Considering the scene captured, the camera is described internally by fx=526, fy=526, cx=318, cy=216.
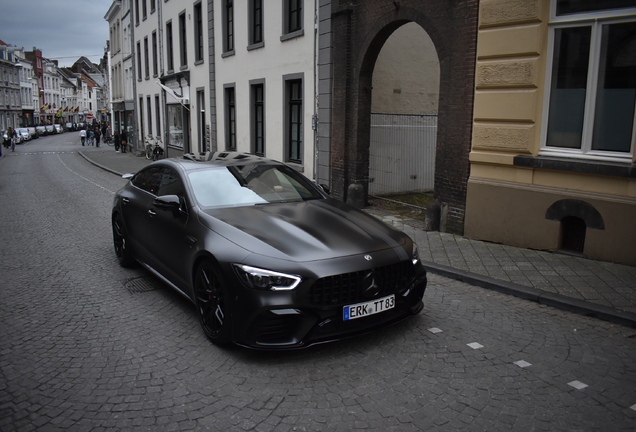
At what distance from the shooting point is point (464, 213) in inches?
361

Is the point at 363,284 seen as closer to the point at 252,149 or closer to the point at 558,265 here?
the point at 558,265


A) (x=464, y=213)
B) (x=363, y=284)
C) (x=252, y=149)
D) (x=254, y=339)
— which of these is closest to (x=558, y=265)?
(x=464, y=213)

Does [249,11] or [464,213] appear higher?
[249,11]

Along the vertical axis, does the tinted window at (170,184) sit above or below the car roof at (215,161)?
below

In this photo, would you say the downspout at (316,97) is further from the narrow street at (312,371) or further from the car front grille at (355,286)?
the car front grille at (355,286)

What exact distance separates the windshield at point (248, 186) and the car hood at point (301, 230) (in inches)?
8.3

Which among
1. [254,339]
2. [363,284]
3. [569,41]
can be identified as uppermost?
[569,41]

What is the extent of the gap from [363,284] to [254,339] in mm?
1004

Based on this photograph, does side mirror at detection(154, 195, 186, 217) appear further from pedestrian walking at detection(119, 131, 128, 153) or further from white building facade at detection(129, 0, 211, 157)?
pedestrian walking at detection(119, 131, 128, 153)

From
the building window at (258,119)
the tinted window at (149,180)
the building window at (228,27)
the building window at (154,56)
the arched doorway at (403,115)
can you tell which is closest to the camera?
the tinted window at (149,180)

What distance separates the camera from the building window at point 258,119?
1747 centimetres

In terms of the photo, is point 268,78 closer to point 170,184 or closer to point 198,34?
point 198,34

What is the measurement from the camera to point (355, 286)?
14.3 feet

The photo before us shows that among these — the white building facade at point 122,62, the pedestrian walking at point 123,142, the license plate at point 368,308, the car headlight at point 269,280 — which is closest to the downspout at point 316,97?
the license plate at point 368,308
